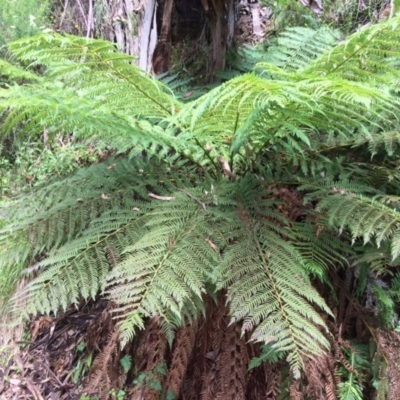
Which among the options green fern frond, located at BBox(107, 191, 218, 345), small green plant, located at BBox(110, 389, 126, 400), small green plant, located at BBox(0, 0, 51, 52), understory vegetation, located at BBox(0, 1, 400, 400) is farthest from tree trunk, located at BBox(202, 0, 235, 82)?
small green plant, located at BBox(0, 0, 51, 52)

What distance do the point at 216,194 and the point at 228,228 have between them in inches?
5.6

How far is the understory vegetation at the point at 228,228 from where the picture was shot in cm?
95

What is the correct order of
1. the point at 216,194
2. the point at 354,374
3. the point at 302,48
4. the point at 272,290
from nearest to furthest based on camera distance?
the point at 272,290, the point at 354,374, the point at 216,194, the point at 302,48

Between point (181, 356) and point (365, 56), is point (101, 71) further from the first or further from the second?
point (181, 356)

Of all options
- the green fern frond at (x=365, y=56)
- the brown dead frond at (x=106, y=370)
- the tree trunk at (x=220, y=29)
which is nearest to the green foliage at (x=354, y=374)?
the brown dead frond at (x=106, y=370)

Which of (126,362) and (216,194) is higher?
(216,194)

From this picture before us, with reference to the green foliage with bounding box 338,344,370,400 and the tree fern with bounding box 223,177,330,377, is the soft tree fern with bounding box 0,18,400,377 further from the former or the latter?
the green foliage with bounding box 338,344,370,400

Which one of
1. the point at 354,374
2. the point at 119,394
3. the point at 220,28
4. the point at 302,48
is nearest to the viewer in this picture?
the point at 354,374

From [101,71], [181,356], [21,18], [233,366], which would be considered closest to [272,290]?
[233,366]

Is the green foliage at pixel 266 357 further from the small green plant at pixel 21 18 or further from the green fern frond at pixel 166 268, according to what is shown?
the small green plant at pixel 21 18

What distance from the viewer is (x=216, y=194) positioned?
1.19m

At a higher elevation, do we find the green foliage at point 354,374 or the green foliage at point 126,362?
the green foliage at point 354,374

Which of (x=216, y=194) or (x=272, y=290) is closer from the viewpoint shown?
(x=272, y=290)

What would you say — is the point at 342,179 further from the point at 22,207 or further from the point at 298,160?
the point at 22,207
